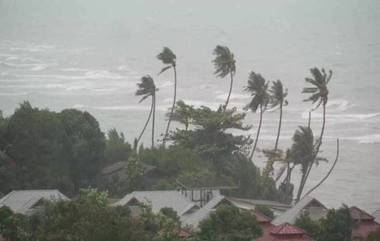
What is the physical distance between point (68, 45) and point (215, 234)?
118956mm

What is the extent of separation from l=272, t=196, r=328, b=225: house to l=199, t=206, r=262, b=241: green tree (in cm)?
635

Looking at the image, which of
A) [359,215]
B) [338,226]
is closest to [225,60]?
[359,215]

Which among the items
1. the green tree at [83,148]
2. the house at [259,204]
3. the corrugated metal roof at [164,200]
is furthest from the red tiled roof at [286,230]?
the green tree at [83,148]

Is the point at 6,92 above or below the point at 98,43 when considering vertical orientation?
below

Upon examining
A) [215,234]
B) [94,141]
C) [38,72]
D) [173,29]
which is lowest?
[215,234]

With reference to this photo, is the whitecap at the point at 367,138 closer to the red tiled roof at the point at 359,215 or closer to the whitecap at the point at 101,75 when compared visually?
the red tiled roof at the point at 359,215

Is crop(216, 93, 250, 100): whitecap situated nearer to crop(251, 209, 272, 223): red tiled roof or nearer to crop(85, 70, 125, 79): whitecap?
crop(85, 70, 125, 79): whitecap

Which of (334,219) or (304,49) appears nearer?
(334,219)

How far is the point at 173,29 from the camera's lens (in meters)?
180

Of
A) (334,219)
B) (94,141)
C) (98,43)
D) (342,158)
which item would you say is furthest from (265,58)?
(334,219)

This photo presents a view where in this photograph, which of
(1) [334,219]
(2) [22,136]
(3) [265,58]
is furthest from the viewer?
(3) [265,58]

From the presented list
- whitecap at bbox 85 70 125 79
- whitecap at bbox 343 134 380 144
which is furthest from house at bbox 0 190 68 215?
whitecap at bbox 85 70 125 79

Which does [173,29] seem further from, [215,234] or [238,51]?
[215,234]

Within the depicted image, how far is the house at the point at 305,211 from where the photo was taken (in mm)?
50469
